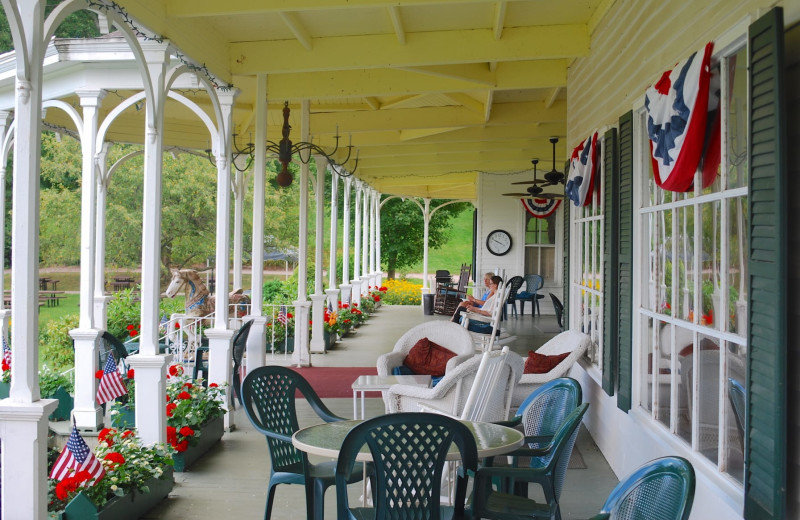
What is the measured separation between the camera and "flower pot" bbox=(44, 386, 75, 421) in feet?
23.1

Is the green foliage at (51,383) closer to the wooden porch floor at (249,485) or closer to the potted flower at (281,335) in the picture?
the wooden porch floor at (249,485)

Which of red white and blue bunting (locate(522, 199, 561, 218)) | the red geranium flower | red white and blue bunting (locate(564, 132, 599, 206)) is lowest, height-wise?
the red geranium flower

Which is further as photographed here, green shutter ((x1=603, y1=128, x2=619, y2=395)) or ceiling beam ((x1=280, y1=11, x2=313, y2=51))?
ceiling beam ((x1=280, y1=11, x2=313, y2=51))

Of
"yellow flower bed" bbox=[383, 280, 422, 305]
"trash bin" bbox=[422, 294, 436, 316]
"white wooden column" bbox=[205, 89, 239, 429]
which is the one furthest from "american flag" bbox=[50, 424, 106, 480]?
"yellow flower bed" bbox=[383, 280, 422, 305]

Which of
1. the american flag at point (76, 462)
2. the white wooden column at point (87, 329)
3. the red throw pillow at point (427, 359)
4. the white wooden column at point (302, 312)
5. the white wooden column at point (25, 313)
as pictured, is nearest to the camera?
the white wooden column at point (25, 313)

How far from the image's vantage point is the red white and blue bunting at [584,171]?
6.27 metres

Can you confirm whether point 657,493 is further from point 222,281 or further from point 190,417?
point 222,281

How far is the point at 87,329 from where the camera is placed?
21.5 ft

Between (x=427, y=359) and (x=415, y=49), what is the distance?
256cm

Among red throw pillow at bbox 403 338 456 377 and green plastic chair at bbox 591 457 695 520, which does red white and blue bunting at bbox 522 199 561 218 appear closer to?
red throw pillow at bbox 403 338 456 377

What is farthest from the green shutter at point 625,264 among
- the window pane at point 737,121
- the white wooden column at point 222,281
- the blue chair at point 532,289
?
the blue chair at point 532,289

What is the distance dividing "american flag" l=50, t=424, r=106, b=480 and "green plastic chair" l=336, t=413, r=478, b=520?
5.58ft

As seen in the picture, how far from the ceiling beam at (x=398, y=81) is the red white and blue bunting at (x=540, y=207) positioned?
25.1 feet

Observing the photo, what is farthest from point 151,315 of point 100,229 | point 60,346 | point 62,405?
point 60,346
